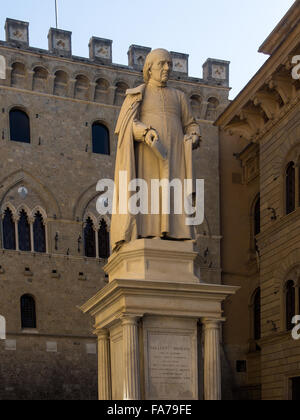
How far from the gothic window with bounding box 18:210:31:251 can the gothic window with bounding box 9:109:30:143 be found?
2.60 m

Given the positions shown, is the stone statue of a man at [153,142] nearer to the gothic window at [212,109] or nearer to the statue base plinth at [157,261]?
the statue base plinth at [157,261]

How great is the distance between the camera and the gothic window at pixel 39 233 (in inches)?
956

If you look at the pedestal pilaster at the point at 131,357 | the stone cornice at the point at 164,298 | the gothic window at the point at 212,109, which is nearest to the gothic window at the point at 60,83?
the gothic window at the point at 212,109

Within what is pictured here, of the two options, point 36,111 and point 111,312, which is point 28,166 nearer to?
point 36,111

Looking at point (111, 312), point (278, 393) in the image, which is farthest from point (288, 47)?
point (111, 312)

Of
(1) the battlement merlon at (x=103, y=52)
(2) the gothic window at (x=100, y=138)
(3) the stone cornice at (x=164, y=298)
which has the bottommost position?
(3) the stone cornice at (x=164, y=298)

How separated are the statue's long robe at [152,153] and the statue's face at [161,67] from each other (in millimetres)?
104

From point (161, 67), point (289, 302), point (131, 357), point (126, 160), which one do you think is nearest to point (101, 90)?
point (289, 302)

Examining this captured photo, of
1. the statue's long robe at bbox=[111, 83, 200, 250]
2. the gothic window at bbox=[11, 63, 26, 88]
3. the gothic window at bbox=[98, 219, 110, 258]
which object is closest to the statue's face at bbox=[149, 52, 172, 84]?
the statue's long robe at bbox=[111, 83, 200, 250]

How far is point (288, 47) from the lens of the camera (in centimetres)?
1816

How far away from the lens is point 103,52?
86.5 feet

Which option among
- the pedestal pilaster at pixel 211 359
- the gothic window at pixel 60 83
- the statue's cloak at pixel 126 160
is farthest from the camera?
the gothic window at pixel 60 83

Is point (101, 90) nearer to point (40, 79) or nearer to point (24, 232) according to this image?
point (40, 79)

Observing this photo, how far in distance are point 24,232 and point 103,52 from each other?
286 inches
